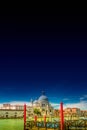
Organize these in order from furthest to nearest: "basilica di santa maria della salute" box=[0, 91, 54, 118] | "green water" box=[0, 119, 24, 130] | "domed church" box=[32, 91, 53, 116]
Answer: "domed church" box=[32, 91, 53, 116] → "basilica di santa maria della salute" box=[0, 91, 54, 118] → "green water" box=[0, 119, 24, 130]

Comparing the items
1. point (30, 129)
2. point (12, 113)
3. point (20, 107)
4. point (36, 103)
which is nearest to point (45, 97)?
point (36, 103)

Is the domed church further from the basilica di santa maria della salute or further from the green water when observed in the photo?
the green water

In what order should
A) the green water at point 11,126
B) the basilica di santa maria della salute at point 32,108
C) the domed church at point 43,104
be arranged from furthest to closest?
the domed church at point 43,104
the basilica di santa maria della salute at point 32,108
the green water at point 11,126

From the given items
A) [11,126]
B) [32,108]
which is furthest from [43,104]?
[11,126]

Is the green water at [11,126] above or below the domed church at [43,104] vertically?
below

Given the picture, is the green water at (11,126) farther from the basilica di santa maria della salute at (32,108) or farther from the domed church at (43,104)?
the domed church at (43,104)

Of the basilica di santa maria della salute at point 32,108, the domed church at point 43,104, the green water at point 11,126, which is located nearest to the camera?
the green water at point 11,126

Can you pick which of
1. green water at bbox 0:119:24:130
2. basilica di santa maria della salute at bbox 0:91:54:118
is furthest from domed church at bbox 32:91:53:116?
green water at bbox 0:119:24:130

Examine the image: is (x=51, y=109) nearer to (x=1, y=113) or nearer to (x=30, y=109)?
(x=30, y=109)

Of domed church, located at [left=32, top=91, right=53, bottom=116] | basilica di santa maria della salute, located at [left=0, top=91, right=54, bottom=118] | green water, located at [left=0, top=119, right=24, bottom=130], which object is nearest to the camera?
green water, located at [left=0, top=119, right=24, bottom=130]

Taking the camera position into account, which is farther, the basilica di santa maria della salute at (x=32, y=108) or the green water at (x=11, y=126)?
the basilica di santa maria della salute at (x=32, y=108)

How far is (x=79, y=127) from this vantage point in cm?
1822

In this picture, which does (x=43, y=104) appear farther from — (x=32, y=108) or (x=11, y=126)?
(x=11, y=126)

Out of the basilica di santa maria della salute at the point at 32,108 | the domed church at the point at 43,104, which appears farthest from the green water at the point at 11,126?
the domed church at the point at 43,104
